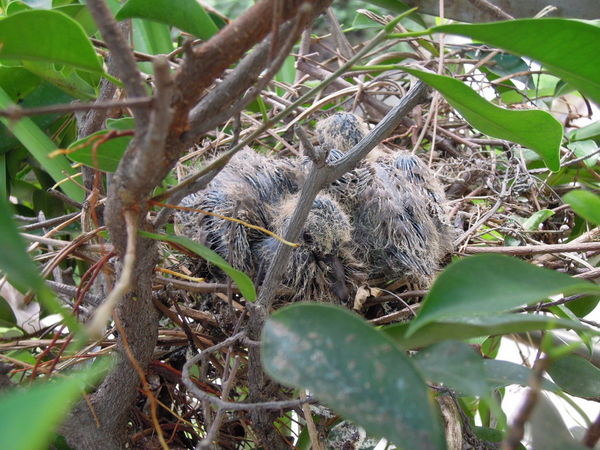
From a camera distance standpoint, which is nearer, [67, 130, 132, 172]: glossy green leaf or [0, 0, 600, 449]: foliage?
[0, 0, 600, 449]: foliage

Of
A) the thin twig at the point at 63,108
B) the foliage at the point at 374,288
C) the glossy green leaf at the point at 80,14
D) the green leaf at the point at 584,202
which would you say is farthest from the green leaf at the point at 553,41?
the glossy green leaf at the point at 80,14

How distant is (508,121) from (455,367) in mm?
262

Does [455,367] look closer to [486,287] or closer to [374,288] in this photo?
[486,287]

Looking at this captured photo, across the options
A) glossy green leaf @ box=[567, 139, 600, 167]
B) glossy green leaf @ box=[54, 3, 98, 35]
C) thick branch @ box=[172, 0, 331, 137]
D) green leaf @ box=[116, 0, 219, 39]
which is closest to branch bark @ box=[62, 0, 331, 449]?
thick branch @ box=[172, 0, 331, 137]

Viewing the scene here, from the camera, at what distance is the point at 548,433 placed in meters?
0.29

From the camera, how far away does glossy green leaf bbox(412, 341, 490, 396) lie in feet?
0.94

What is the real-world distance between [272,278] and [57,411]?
32 cm

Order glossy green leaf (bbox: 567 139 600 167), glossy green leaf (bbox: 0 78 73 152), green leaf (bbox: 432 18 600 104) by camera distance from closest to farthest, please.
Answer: green leaf (bbox: 432 18 600 104)
glossy green leaf (bbox: 0 78 73 152)
glossy green leaf (bbox: 567 139 600 167)

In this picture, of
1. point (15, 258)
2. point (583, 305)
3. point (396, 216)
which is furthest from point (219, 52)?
point (583, 305)

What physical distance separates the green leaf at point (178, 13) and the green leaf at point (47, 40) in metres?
0.05

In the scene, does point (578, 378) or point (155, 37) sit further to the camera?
point (155, 37)

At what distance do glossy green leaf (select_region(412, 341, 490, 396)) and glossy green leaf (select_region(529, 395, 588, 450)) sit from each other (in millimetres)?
28

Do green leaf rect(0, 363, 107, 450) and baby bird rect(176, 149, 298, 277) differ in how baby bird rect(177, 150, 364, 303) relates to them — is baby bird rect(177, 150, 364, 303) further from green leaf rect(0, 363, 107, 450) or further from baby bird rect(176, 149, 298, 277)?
green leaf rect(0, 363, 107, 450)

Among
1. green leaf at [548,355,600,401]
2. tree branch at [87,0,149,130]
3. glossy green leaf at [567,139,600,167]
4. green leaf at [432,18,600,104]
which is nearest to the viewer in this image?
tree branch at [87,0,149,130]
